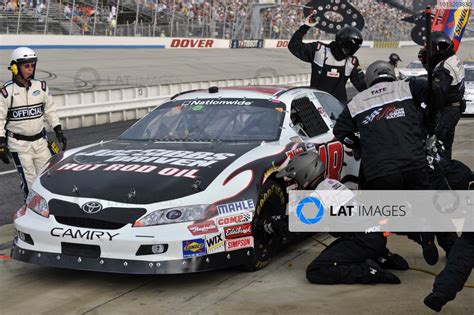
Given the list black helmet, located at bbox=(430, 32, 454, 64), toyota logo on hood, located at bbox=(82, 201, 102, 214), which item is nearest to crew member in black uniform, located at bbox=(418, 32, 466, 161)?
black helmet, located at bbox=(430, 32, 454, 64)

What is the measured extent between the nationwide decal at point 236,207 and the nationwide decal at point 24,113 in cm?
283

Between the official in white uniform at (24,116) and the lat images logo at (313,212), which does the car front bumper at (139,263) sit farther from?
the official in white uniform at (24,116)

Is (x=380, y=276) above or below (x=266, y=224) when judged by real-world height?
below

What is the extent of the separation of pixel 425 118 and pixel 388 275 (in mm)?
1308

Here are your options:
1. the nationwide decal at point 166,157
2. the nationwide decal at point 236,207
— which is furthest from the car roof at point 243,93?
the nationwide decal at point 236,207

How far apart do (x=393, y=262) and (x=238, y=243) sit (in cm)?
120

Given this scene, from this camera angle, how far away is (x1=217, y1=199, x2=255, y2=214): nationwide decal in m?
5.68

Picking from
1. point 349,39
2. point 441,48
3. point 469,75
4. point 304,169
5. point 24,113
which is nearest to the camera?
point 304,169

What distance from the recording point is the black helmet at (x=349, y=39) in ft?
31.1

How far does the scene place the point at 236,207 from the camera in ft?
18.9

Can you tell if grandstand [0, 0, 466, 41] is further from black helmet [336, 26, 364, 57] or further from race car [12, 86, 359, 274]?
race car [12, 86, 359, 274]

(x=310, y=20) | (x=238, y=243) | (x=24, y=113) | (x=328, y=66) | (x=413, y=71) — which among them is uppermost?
(x=310, y=20)

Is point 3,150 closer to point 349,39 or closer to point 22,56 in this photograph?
point 22,56

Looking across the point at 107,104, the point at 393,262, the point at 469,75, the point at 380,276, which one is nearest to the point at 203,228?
the point at 380,276
